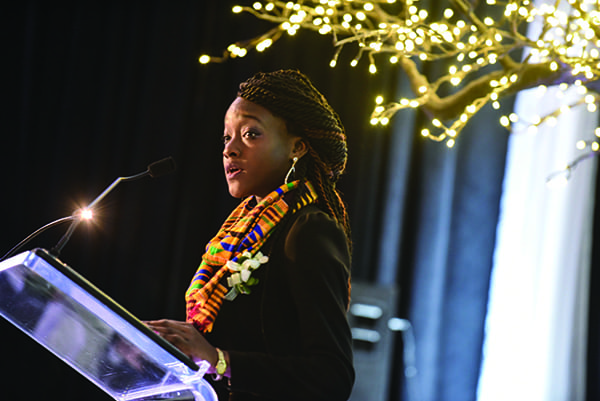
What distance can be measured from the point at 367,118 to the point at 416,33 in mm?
2216

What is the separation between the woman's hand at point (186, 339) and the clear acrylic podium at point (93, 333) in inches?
2.1

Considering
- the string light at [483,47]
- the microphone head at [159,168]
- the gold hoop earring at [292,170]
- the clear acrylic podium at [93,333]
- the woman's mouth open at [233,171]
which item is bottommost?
the clear acrylic podium at [93,333]

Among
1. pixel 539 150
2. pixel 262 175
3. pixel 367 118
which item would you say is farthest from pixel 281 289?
pixel 539 150

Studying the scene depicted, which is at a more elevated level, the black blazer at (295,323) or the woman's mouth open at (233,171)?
the woman's mouth open at (233,171)

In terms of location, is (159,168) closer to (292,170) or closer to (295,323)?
(292,170)

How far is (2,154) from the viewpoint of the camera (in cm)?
355

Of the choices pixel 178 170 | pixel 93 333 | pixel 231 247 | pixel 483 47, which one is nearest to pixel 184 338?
pixel 93 333

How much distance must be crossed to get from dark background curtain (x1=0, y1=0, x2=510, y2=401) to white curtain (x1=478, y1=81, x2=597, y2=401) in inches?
4.1

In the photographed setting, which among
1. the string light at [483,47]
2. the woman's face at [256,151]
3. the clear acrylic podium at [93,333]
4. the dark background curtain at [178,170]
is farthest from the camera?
the dark background curtain at [178,170]

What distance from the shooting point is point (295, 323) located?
1196 millimetres

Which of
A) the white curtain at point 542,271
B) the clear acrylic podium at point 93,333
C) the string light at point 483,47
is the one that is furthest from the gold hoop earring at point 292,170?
the white curtain at point 542,271

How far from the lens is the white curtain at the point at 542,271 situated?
3762 mm

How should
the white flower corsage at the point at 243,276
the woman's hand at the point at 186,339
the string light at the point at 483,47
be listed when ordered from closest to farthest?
the woman's hand at the point at 186,339
the white flower corsage at the point at 243,276
the string light at the point at 483,47

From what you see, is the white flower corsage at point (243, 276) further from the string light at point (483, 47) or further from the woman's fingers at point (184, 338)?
the string light at point (483, 47)
